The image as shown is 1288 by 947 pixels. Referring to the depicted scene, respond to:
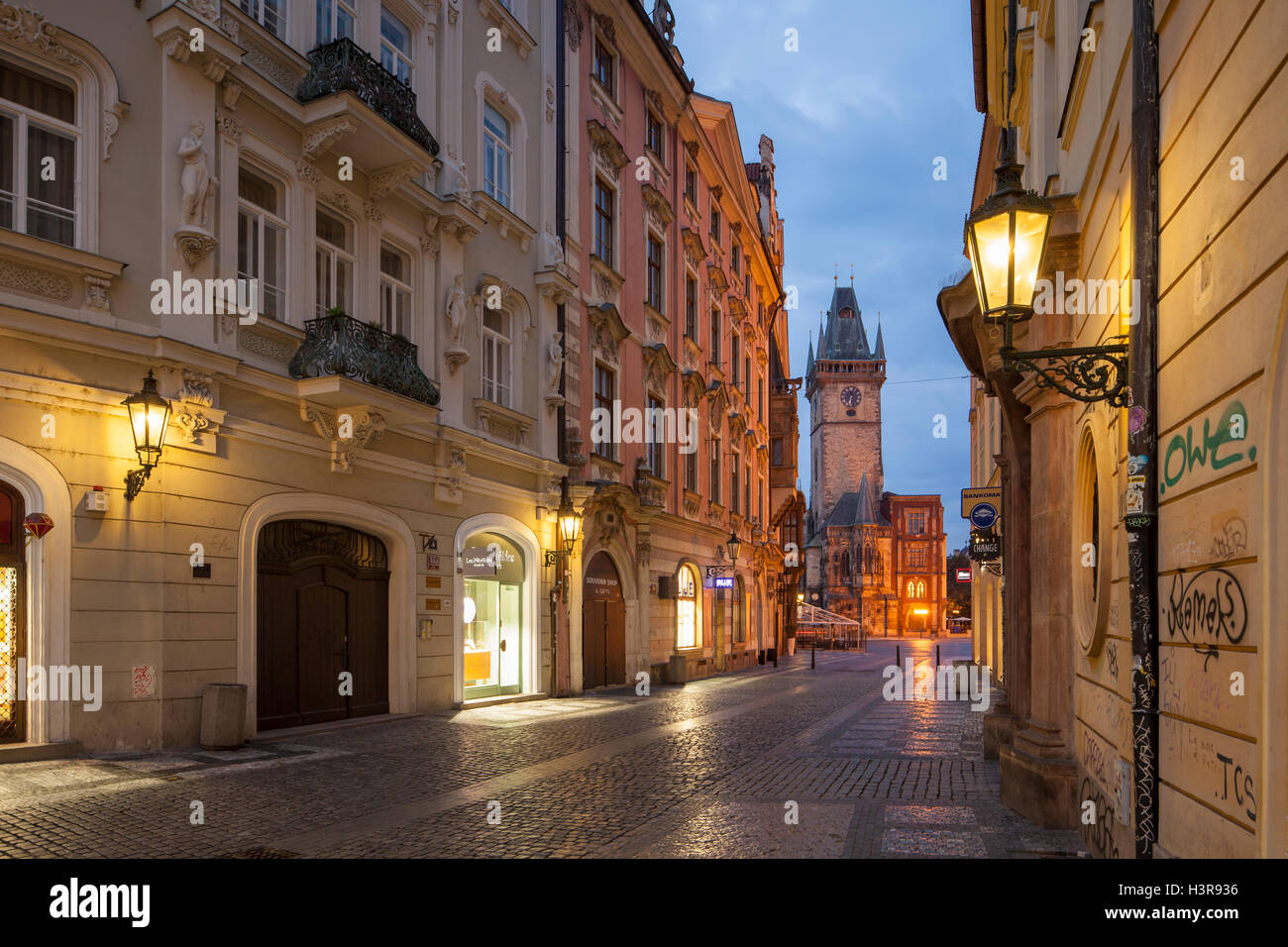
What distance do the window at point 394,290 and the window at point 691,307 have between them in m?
15.2

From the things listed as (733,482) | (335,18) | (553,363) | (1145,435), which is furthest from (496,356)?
(733,482)

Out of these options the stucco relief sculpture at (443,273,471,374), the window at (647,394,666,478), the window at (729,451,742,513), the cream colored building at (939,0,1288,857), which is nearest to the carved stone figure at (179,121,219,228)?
the stucco relief sculpture at (443,273,471,374)

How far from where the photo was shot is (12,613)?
10.9 meters

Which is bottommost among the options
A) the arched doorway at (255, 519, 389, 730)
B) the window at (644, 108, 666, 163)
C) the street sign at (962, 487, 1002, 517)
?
the arched doorway at (255, 519, 389, 730)

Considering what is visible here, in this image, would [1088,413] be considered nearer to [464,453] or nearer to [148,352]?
[148,352]

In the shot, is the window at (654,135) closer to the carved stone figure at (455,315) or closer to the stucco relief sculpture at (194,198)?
the carved stone figure at (455,315)

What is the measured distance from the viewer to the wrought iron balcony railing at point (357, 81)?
47.5ft

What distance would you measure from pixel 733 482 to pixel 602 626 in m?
14.5

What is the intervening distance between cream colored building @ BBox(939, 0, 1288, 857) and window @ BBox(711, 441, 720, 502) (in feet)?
84.3

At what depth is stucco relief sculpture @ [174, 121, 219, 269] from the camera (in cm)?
1241

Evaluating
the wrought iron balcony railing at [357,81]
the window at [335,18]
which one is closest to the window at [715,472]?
the wrought iron balcony railing at [357,81]

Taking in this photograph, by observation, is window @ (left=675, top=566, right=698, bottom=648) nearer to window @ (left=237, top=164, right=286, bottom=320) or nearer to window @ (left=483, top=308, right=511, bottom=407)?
window @ (left=483, top=308, right=511, bottom=407)

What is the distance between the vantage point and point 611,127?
2561 cm

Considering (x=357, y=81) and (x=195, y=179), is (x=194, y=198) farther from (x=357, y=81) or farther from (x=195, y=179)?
(x=357, y=81)
